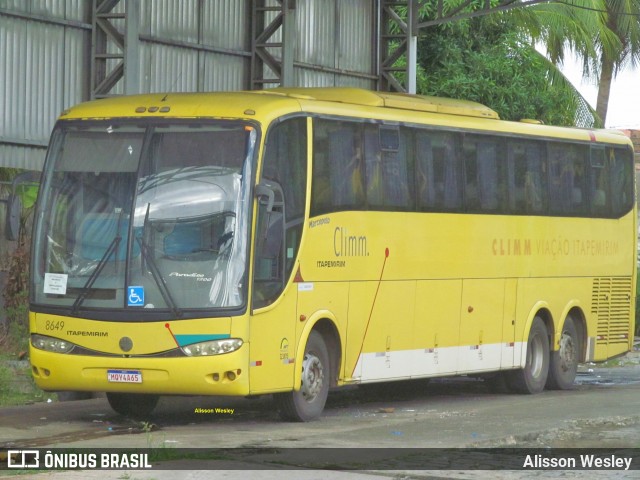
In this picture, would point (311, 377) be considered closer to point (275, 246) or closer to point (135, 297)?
point (275, 246)

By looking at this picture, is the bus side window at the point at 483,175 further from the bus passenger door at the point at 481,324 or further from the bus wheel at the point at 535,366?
the bus wheel at the point at 535,366

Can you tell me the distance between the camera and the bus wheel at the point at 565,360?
20.6 meters

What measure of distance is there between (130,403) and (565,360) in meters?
7.51

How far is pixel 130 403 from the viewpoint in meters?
15.7

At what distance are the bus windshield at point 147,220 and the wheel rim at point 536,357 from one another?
708 cm

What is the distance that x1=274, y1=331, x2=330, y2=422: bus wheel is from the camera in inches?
594

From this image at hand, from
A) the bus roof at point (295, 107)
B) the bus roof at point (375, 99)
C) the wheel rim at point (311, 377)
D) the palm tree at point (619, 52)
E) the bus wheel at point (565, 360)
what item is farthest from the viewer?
the palm tree at point (619, 52)

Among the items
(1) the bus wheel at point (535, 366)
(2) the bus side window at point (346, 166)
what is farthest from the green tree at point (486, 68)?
(2) the bus side window at point (346, 166)

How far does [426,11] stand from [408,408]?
16.1m

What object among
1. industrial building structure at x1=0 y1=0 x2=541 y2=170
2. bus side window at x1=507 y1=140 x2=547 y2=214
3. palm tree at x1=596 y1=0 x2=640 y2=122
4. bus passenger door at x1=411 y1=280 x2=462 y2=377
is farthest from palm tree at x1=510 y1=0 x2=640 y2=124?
bus passenger door at x1=411 y1=280 x2=462 y2=377

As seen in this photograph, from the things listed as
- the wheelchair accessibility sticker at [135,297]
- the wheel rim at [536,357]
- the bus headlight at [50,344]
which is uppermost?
the wheelchair accessibility sticker at [135,297]

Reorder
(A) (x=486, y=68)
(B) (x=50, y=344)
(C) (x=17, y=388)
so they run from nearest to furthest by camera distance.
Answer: (B) (x=50, y=344) < (C) (x=17, y=388) < (A) (x=486, y=68)

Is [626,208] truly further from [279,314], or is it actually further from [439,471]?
[439,471]

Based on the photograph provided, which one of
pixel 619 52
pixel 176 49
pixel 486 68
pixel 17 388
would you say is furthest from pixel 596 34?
pixel 17 388
